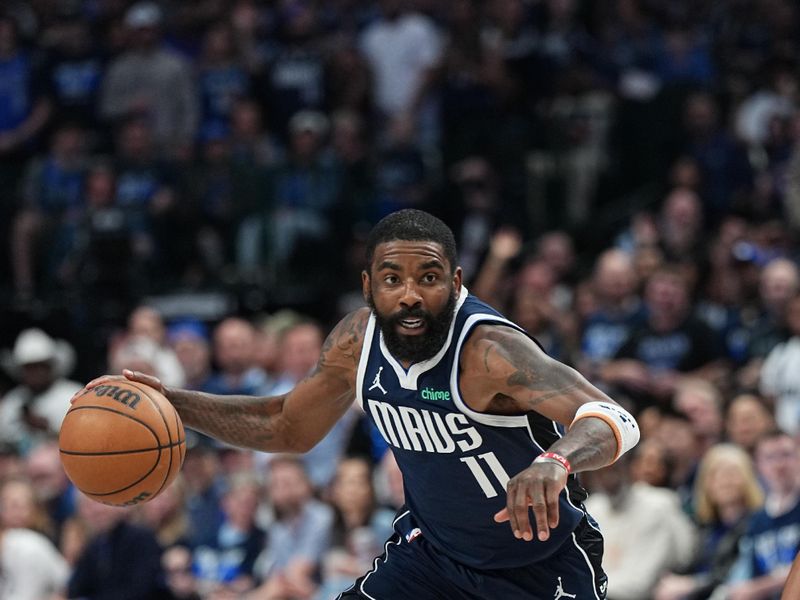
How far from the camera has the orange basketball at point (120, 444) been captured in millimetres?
5961

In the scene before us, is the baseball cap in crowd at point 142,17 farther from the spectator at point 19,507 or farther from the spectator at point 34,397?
the spectator at point 19,507

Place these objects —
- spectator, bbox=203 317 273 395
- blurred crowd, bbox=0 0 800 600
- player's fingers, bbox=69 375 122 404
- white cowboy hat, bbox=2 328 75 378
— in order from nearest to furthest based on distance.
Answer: player's fingers, bbox=69 375 122 404 < blurred crowd, bbox=0 0 800 600 < spectator, bbox=203 317 273 395 < white cowboy hat, bbox=2 328 75 378

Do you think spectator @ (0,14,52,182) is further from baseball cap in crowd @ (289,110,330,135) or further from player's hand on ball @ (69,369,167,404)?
player's hand on ball @ (69,369,167,404)

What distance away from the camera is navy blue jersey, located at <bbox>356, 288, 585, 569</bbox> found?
564 cm

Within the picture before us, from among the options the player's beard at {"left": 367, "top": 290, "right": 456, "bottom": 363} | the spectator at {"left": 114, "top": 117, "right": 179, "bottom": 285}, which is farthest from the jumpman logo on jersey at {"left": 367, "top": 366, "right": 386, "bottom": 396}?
the spectator at {"left": 114, "top": 117, "right": 179, "bottom": 285}

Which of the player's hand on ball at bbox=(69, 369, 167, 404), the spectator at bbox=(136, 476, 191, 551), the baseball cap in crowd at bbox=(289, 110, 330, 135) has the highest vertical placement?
the baseball cap in crowd at bbox=(289, 110, 330, 135)

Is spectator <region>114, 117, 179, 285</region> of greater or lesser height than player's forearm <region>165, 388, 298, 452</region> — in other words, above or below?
above

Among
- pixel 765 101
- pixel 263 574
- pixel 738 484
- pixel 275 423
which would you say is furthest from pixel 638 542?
pixel 765 101

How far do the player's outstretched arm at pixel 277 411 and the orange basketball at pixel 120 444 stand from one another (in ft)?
0.65

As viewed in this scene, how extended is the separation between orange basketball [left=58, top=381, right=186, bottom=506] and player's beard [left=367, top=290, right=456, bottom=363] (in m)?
1.02

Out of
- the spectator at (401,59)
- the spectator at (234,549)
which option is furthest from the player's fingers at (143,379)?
the spectator at (401,59)

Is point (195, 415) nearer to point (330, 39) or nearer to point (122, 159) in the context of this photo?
point (122, 159)

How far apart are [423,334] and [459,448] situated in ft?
1.43

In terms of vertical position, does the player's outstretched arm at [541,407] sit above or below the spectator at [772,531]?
below
